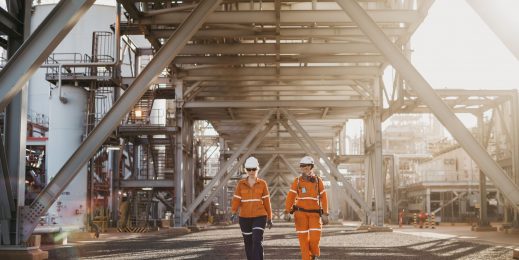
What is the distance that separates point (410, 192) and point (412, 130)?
49.6m

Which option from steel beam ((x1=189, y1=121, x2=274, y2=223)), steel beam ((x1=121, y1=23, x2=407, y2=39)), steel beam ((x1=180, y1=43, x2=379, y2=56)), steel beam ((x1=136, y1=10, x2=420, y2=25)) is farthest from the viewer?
steel beam ((x1=189, y1=121, x2=274, y2=223))

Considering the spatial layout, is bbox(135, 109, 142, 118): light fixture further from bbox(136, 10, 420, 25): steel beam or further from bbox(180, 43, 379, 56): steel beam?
bbox(136, 10, 420, 25): steel beam

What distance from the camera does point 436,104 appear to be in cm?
1174

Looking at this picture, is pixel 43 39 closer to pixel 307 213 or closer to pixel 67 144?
pixel 307 213

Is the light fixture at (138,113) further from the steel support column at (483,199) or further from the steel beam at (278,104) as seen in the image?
the steel support column at (483,199)

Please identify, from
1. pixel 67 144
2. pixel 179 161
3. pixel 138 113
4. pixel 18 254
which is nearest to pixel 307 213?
pixel 18 254

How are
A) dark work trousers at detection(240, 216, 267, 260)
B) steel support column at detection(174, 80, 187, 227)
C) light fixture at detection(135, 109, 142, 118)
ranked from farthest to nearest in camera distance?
light fixture at detection(135, 109, 142, 118) → steel support column at detection(174, 80, 187, 227) → dark work trousers at detection(240, 216, 267, 260)

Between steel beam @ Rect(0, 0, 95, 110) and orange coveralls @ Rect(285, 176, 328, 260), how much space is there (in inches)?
159

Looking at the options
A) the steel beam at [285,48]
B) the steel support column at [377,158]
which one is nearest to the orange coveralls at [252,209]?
the steel beam at [285,48]

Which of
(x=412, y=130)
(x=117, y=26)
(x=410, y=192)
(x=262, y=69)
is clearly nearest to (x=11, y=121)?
(x=117, y=26)

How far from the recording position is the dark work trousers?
768 centimetres

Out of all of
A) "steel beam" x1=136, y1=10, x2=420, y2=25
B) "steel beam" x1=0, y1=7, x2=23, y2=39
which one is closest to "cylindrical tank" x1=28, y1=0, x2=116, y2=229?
"steel beam" x1=136, y1=10, x2=420, y2=25

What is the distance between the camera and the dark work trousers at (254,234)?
25.2 ft

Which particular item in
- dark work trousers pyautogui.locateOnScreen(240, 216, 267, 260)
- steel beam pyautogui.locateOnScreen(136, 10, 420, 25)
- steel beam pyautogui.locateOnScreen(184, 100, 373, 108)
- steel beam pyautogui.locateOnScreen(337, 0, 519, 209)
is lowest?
dark work trousers pyautogui.locateOnScreen(240, 216, 267, 260)
